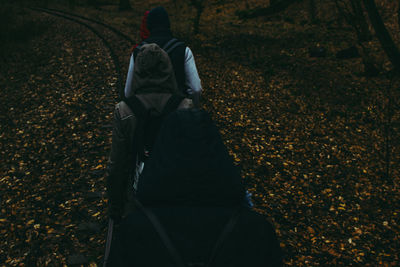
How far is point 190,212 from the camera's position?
1779mm

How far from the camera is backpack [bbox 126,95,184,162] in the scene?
9.85 feet

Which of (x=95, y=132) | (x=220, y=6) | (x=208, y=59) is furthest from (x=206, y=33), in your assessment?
(x=95, y=132)

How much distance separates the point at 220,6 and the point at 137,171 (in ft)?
76.7

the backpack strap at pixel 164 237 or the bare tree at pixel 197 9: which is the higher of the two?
the bare tree at pixel 197 9

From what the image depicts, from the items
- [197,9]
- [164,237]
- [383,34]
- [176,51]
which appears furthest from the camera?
[197,9]

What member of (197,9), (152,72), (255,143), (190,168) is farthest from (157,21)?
(197,9)

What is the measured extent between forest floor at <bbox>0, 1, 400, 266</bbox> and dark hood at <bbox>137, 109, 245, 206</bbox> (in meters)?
3.51

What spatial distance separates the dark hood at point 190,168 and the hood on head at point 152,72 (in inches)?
49.8

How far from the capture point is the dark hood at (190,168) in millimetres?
1743

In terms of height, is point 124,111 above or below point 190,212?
above

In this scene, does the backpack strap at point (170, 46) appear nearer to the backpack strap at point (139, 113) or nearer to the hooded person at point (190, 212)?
the backpack strap at point (139, 113)

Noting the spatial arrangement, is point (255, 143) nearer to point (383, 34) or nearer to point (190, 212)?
point (190, 212)

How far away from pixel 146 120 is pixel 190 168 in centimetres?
144

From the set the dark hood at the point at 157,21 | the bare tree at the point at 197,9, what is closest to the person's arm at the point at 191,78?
the dark hood at the point at 157,21
